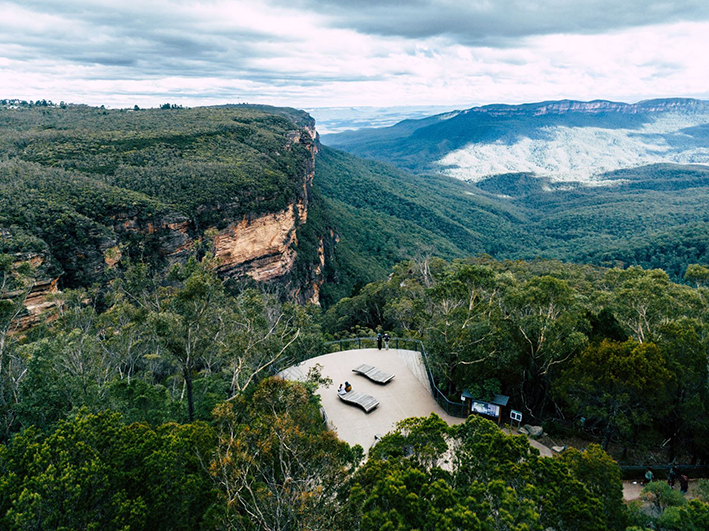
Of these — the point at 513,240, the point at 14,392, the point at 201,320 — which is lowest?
the point at 513,240

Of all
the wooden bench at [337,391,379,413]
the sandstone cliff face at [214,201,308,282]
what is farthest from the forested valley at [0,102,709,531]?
the sandstone cliff face at [214,201,308,282]

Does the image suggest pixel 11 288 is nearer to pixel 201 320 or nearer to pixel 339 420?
pixel 201 320

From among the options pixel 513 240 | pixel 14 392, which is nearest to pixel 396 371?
pixel 14 392

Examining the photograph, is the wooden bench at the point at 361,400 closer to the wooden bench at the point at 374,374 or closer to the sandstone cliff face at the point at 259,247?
the wooden bench at the point at 374,374

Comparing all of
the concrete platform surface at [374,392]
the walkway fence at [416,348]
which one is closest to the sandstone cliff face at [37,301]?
the concrete platform surface at [374,392]

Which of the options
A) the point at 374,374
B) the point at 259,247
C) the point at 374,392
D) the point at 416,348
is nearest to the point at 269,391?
the point at 374,392

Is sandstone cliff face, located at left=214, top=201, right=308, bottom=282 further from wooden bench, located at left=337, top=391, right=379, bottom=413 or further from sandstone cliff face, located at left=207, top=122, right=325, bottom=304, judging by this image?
wooden bench, located at left=337, top=391, right=379, bottom=413

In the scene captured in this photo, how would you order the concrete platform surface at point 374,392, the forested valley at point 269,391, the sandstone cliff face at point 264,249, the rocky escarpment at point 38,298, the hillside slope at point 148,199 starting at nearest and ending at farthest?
1. the forested valley at point 269,391
2. the concrete platform surface at point 374,392
3. the rocky escarpment at point 38,298
4. the hillside slope at point 148,199
5. the sandstone cliff face at point 264,249
